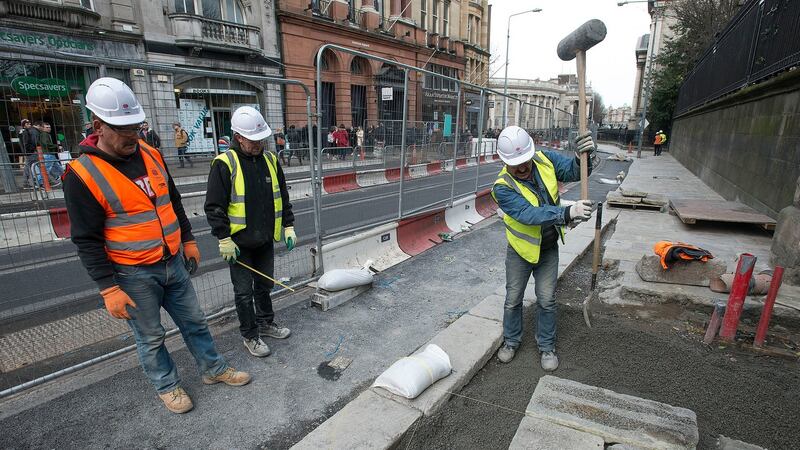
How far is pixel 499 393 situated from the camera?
10.3 ft

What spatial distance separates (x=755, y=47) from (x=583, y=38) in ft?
27.0

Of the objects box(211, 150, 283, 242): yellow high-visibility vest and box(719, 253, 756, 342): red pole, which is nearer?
box(211, 150, 283, 242): yellow high-visibility vest

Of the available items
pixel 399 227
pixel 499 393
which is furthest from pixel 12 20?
pixel 499 393

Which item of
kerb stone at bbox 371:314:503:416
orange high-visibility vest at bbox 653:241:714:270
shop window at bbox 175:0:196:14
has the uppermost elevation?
shop window at bbox 175:0:196:14

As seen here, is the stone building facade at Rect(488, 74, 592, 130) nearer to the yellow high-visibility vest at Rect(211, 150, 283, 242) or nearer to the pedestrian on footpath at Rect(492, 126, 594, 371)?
the pedestrian on footpath at Rect(492, 126, 594, 371)

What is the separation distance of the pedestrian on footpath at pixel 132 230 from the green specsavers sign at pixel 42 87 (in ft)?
6.05

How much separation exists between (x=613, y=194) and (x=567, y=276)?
16.8 ft

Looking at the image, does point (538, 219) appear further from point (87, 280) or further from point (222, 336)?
point (87, 280)

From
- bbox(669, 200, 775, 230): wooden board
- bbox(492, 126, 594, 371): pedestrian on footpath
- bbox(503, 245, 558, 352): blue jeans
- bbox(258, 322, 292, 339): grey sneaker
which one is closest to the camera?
bbox(492, 126, 594, 371): pedestrian on footpath

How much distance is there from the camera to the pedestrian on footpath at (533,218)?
322cm

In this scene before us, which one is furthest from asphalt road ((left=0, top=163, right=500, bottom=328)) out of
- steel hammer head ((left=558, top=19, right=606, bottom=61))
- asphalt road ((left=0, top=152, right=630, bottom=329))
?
steel hammer head ((left=558, top=19, right=606, bottom=61))

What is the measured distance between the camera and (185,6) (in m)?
17.6

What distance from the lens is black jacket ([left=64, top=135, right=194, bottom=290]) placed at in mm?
2418

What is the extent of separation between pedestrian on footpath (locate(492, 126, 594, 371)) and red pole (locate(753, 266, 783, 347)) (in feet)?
5.52
